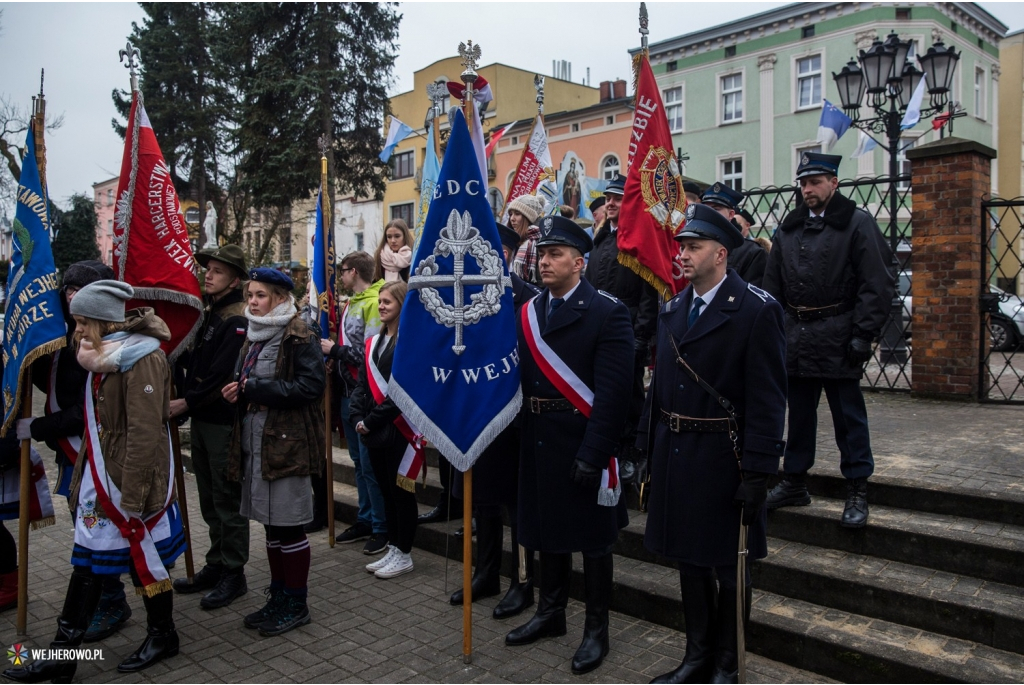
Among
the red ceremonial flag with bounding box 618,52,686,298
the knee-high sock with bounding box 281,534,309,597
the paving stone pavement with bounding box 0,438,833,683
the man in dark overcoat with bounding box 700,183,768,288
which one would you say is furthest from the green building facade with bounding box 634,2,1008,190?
the knee-high sock with bounding box 281,534,309,597

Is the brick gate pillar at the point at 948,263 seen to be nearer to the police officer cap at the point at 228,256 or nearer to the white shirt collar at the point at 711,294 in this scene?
the white shirt collar at the point at 711,294

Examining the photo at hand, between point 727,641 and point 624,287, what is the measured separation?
9.45ft

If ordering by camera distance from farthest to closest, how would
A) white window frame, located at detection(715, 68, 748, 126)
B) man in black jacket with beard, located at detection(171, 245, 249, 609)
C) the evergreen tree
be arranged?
white window frame, located at detection(715, 68, 748, 126) → the evergreen tree → man in black jacket with beard, located at detection(171, 245, 249, 609)

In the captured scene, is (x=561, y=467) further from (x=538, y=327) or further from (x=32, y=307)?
(x=32, y=307)

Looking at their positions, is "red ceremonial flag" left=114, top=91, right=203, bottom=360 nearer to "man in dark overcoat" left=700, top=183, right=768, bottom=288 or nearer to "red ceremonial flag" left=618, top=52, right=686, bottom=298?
"red ceremonial flag" left=618, top=52, right=686, bottom=298

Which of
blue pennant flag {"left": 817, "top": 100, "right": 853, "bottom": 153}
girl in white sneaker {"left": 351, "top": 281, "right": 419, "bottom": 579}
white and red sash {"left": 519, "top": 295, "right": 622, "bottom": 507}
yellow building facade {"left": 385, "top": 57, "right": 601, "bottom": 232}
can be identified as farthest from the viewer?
yellow building facade {"left": 385, "top": 57, "right": 601, "bottom": 232}

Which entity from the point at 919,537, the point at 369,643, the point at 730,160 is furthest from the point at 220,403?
the point at 730,160

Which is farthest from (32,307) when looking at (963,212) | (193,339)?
(963,212)

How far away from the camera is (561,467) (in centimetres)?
413

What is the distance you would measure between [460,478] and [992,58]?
36.5 m

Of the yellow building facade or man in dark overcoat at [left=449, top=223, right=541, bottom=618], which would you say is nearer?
man in dark overcoat at [left=449, top=223, right=541, bottom=618]

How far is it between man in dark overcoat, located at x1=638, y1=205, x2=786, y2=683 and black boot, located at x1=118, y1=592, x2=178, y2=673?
2713 millimetres

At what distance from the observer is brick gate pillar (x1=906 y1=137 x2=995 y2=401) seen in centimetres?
810

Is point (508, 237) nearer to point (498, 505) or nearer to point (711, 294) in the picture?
point (498, 505)
